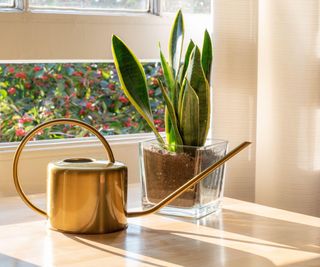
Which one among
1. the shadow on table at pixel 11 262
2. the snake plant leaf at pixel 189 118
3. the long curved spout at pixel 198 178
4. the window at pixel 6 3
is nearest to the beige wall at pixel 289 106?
the snake plant leaf at pixel 189 118

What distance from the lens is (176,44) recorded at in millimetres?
1615

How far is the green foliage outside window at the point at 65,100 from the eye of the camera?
2.04 metres

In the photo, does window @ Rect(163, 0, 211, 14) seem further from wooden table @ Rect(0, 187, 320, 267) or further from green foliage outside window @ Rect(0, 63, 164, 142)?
wooden table @ Rect(0, 187, 320, 267)

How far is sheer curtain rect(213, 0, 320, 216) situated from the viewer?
180 cm

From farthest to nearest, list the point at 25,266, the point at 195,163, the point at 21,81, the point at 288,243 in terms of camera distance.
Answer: the point at 21,81 < the point at 195,163 < the point at 288,243 < the point at 25,266

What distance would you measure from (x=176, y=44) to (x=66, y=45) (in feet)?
1.18

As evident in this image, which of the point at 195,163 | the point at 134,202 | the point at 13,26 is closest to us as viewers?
the point at 195,163

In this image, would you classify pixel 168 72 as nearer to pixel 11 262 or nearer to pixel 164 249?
pixel 164 249

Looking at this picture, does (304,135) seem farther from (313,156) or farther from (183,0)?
(183,0)

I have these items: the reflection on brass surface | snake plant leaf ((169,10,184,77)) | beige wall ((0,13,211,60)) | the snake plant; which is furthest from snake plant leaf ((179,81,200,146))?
beige wall ((0,13,211,60))

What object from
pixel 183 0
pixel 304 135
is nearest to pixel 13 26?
pixel 183 0

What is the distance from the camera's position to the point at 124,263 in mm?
1176

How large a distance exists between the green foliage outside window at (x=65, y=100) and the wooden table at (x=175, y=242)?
1.74ft

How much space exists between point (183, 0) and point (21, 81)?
0.49 m
